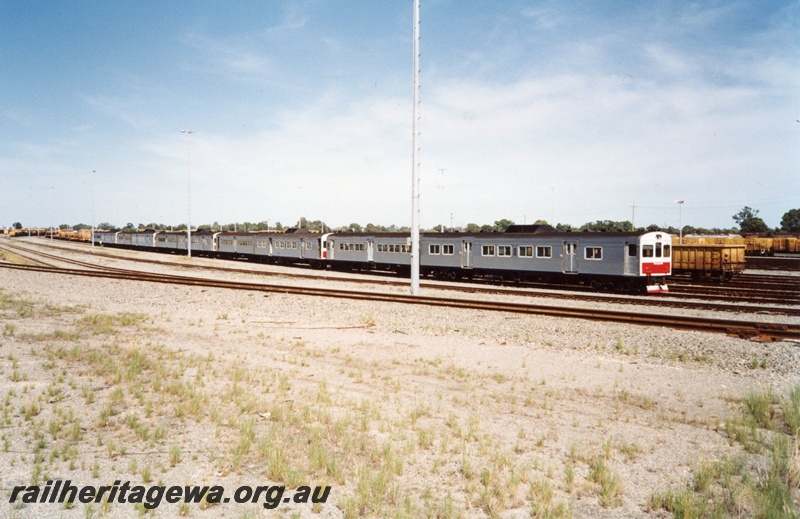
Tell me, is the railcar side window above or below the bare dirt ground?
above

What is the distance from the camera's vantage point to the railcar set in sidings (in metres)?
23.3

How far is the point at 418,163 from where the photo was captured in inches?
759

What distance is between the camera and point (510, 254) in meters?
27.6

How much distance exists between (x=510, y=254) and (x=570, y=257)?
3586 mm

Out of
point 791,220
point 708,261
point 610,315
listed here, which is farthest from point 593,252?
point 791,220

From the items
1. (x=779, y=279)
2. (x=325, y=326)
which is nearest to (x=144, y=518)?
(x=325, y=326)

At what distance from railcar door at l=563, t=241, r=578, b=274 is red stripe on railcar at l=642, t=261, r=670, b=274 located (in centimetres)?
339

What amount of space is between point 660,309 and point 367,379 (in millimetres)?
14055

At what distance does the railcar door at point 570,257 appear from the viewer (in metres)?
25.1

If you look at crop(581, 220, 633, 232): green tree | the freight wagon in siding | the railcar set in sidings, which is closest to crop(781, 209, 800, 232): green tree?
crop(581, 220, 633, 232): green tree

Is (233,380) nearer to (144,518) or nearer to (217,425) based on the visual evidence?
(217,425)

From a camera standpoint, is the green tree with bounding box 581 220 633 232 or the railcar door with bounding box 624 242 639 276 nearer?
the railcar door with bounding box 624 242 639 276

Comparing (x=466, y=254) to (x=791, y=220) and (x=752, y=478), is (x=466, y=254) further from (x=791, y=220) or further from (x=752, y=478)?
(x=791, y=220)

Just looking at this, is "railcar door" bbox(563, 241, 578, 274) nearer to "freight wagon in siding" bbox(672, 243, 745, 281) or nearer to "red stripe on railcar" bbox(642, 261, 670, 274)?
"red stripe on railcar" bbox(642, 261, 670, 274)
